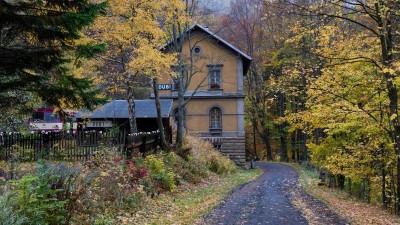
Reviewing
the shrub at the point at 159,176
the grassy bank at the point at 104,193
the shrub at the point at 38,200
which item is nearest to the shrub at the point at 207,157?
the grassy bank at the point at 104,193

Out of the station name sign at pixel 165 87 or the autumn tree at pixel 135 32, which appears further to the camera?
the station name sign at pixel 165 87

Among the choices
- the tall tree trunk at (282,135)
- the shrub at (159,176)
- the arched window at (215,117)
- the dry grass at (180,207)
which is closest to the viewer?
the dry grass at (180,207)

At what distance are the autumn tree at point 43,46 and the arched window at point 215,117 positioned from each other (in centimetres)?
2631

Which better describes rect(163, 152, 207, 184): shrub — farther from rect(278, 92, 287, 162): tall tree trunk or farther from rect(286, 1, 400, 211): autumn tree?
rect(278, 92, 287, 162): tall tree trunk

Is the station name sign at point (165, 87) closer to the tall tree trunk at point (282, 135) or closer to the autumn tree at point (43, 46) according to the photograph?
the tall tree trunk at point (282, 135)

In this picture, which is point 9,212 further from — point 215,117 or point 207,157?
point 215,117

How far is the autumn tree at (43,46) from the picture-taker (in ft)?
24.6

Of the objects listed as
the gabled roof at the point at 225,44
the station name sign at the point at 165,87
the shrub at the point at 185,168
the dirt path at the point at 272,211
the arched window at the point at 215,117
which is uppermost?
the gabled roof at the point at 225,44

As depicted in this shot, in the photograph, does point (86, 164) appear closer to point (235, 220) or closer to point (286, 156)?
point (235, 220)

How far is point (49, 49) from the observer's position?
25.9 feet

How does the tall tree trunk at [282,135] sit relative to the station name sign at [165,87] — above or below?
below

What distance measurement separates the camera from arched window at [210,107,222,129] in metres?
34.6

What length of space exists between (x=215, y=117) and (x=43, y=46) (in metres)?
27.1

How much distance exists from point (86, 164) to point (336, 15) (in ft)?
26.4
